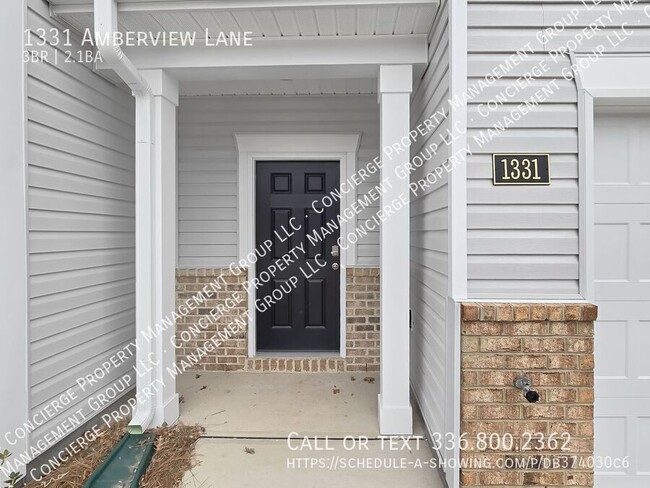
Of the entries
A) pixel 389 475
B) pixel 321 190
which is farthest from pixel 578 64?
pixel 389 475

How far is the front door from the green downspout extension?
1381 millimetres

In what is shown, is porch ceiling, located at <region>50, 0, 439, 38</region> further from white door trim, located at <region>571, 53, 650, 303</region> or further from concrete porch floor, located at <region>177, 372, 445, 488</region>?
concrete porch floor, located at <region>177, 372, 445, 488</region>

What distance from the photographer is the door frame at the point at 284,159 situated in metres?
3.31

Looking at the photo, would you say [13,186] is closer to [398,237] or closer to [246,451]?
[246,451]

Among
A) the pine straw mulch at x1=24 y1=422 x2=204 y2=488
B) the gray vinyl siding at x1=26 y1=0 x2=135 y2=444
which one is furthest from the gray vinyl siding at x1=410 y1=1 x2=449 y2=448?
the gray vinyl siding at x1=26 y1=0 x2=135 y2=444

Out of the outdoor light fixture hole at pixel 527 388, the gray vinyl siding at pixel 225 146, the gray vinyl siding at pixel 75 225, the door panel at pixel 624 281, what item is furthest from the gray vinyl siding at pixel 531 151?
the gray vinyl siding at pixel 75 225

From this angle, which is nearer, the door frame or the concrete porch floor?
the concrete porch floor

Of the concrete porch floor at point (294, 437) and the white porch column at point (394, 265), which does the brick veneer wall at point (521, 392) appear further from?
the white porch column at point (394, 265)

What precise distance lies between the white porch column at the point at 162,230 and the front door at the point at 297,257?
3.47 ft

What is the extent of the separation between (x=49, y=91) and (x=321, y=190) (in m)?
2.05

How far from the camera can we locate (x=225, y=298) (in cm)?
337

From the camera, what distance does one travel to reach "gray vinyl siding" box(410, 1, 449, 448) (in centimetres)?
198

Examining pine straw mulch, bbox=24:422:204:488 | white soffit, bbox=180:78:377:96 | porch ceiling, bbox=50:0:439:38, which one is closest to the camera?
pine straw mulch, bbox=24:422:204:488

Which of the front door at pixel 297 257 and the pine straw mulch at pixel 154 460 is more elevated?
the front door at pixel 297 257
